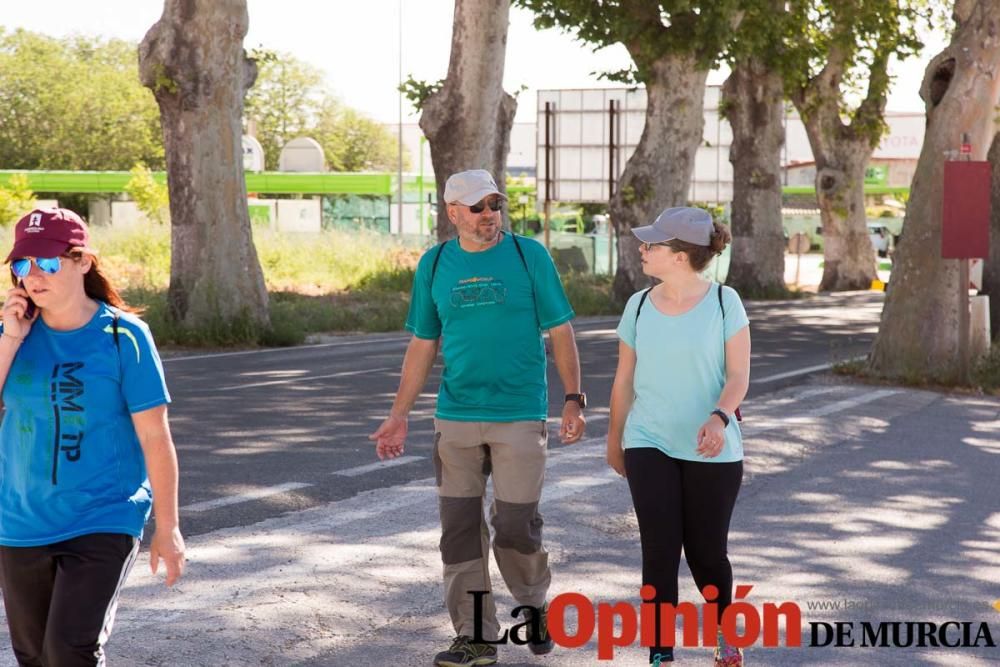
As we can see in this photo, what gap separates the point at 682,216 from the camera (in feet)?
18.0

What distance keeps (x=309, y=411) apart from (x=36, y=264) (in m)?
9.07

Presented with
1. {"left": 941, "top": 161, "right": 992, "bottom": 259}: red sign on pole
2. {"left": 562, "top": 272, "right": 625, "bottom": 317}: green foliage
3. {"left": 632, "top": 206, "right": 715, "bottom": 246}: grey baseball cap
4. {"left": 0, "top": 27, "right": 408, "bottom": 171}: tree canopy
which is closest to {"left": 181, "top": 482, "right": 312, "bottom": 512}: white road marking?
{"left": 632, "top": 206, "right": 715, "bottom": 246}: grey baseball cap

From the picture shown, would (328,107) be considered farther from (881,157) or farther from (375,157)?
(881,157)

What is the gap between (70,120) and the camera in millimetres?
81438

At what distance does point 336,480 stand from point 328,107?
3687 inches

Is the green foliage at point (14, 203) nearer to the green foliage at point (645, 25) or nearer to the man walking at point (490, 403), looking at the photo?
the green foliage at point (645, 25)

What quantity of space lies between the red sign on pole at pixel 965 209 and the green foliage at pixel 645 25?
14.2 metres

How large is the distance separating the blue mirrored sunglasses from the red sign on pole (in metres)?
11.9

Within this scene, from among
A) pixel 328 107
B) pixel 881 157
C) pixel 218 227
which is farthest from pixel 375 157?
pixel 218 227

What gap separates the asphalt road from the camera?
917 cm

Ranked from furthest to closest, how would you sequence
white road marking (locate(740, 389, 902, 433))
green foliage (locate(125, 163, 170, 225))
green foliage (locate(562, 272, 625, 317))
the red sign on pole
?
green foliage (locate(125, 163, 170, 225)) → green foliage (locate(562, 272, 625, 317)) → the red sign on pole → white road marking (locate(740, 389, 902, 433))

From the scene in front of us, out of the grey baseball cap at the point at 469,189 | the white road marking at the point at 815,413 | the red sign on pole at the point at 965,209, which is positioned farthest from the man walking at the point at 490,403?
the red sign on pole at the point at 965,209

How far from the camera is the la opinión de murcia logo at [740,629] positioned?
5895 mm

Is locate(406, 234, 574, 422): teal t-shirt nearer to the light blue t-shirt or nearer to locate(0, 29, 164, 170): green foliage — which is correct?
the light blue t-shirt
